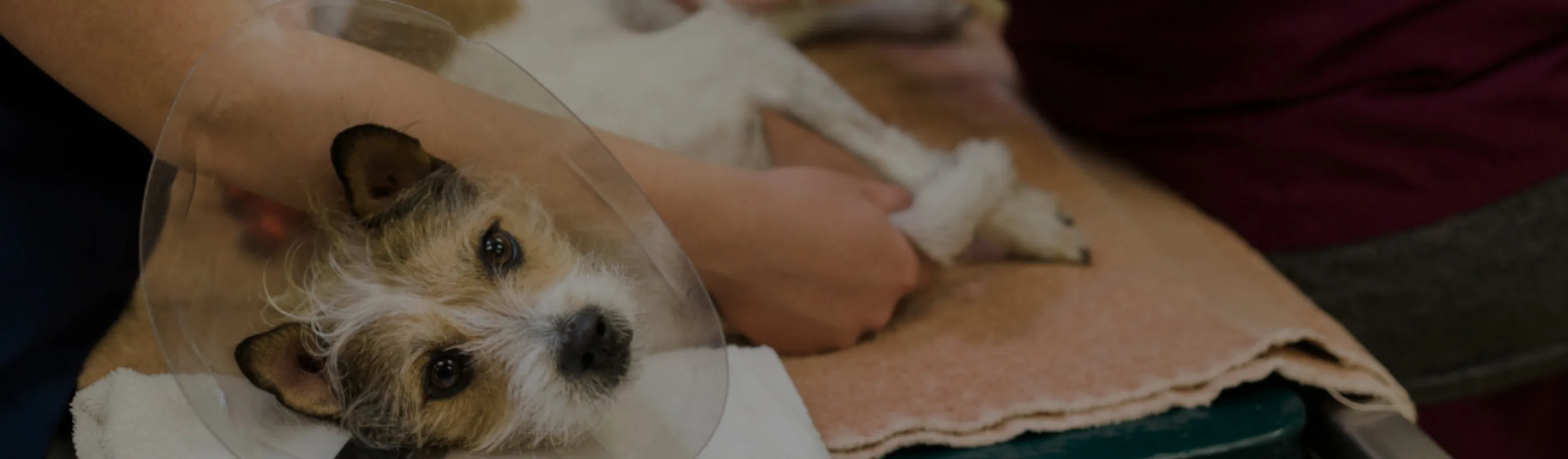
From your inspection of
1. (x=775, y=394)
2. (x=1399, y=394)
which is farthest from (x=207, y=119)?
(x=1399, y=394)

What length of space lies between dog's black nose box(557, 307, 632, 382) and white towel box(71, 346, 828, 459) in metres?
0.03

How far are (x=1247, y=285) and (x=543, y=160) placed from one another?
0.93 m

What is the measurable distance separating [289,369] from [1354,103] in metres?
1.28

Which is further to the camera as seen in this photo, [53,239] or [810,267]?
[810,267]

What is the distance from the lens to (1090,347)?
1092mm

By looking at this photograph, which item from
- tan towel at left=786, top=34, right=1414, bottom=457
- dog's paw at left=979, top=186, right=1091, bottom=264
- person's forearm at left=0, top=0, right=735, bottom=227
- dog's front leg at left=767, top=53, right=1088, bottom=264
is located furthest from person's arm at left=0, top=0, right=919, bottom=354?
dog's paw at left=979, top=186, right=1091, bottom=264

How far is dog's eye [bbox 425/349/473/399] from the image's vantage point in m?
0.76

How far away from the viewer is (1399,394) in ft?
3.39

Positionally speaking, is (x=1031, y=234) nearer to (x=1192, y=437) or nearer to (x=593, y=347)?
(x=1192, y=437)

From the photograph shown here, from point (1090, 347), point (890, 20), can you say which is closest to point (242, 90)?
point (1090, 347)

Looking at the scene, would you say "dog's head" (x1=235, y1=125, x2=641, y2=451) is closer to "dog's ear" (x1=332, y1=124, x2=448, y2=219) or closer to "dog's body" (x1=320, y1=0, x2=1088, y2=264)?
"dog's ear" (x1=332, y1=124, x2=448, y2=219)

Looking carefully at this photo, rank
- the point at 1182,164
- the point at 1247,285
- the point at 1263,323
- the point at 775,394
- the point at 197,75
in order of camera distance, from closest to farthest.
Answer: the point at 197,75, the point at 775,394, the point at 1263,323, the point at 1247,285, the point at 1182,164

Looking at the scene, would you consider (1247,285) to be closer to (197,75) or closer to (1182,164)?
(1182,164)

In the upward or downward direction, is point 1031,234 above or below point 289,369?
below
